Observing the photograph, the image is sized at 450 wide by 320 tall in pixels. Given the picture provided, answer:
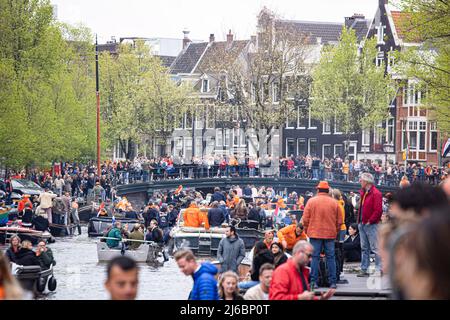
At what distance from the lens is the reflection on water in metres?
26.2

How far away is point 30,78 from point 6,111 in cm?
367

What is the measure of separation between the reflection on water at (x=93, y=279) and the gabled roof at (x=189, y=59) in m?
68.8

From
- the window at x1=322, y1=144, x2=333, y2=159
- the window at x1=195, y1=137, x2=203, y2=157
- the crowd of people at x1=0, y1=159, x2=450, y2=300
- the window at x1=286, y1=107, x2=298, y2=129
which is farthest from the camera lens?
the window at x1=195, y1=137, x2=203, y2=157

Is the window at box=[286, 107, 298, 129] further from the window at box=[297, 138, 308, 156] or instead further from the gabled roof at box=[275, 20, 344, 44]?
the gabled roof at box=[275, 20, 344, 44]

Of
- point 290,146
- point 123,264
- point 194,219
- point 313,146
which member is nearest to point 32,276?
point 194,219

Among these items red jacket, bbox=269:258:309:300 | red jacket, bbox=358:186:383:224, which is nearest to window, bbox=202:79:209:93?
red jacket, bbox=358:186:383:224

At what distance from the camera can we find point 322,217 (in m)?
17.8

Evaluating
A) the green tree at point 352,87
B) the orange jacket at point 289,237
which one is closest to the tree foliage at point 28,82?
the green tree at point 352,87

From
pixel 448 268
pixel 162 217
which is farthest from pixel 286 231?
pixel 162 217

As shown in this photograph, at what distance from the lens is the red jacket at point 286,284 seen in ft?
37.9

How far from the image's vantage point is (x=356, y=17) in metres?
97.2

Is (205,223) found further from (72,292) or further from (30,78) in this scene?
(30,78)

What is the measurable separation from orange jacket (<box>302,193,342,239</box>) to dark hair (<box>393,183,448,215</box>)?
413 inches

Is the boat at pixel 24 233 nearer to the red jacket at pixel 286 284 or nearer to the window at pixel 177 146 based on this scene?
the red jacket at pixel 286 284
